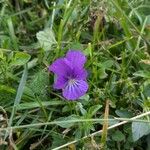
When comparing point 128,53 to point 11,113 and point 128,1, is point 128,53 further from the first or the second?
point 11,113

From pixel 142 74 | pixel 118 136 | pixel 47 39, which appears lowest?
pixel 118 136

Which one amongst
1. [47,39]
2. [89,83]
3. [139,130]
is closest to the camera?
[139,130]

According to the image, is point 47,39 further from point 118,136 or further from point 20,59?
point 118,136

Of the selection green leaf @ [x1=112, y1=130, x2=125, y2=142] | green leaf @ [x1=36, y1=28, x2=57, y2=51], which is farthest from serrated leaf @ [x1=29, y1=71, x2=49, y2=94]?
green leaf @ [x1=112, y1=130, x2=125, y2=142]

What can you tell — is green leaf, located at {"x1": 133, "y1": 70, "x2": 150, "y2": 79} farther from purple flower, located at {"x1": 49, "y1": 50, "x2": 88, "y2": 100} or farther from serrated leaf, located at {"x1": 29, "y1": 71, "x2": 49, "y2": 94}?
serrated leaf, located at {"x1": 29, "y1": 71, "x2": 49, "y2": 94}

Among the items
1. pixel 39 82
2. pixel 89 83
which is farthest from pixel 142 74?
pixel 39 82

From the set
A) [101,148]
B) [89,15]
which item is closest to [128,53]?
[89,15]

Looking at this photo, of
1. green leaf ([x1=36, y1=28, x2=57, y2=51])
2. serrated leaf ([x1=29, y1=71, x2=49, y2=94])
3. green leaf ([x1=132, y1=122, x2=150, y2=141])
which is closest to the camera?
green leaf ([x1=132, y1=122, x2=150, y2=141])

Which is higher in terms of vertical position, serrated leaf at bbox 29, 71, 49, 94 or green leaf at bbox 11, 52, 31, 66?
green leaf at bbox 11, 52, 31, 66
